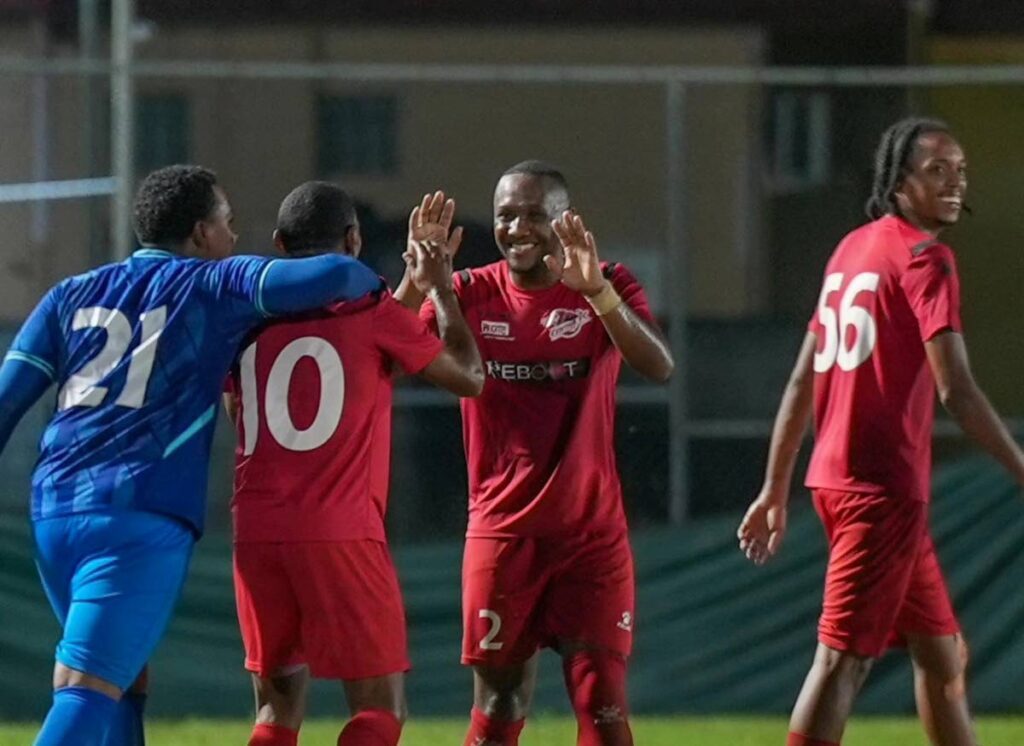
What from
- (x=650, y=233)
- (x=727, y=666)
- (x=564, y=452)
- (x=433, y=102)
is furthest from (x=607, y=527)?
(x=433, y=102)

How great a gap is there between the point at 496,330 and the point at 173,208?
3.80ft

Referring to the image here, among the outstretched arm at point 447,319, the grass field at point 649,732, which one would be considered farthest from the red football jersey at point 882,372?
the grass field at point 649,732

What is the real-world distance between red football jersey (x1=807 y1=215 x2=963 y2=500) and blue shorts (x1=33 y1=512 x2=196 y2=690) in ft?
6.72

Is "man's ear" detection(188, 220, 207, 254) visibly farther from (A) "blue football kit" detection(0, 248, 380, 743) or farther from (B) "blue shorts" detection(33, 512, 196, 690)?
(B) "blue shorts" detection(33, 512, 196, 690)

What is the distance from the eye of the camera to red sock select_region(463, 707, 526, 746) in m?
7.06

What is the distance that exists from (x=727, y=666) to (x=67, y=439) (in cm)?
513

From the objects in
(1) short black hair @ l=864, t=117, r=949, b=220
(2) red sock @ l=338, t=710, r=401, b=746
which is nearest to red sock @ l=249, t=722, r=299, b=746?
(2) red sock @ l=338, t=710, r=401, b=746

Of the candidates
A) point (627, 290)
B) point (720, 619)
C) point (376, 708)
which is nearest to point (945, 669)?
point (627, 290)

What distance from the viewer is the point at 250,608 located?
6652 mm

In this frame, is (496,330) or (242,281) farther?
(496,330)

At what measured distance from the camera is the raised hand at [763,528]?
7.44 m

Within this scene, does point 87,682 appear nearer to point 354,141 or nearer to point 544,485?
point 544,485

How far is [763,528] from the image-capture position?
7.46 meters

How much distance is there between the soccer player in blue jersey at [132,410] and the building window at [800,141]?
6301mm
